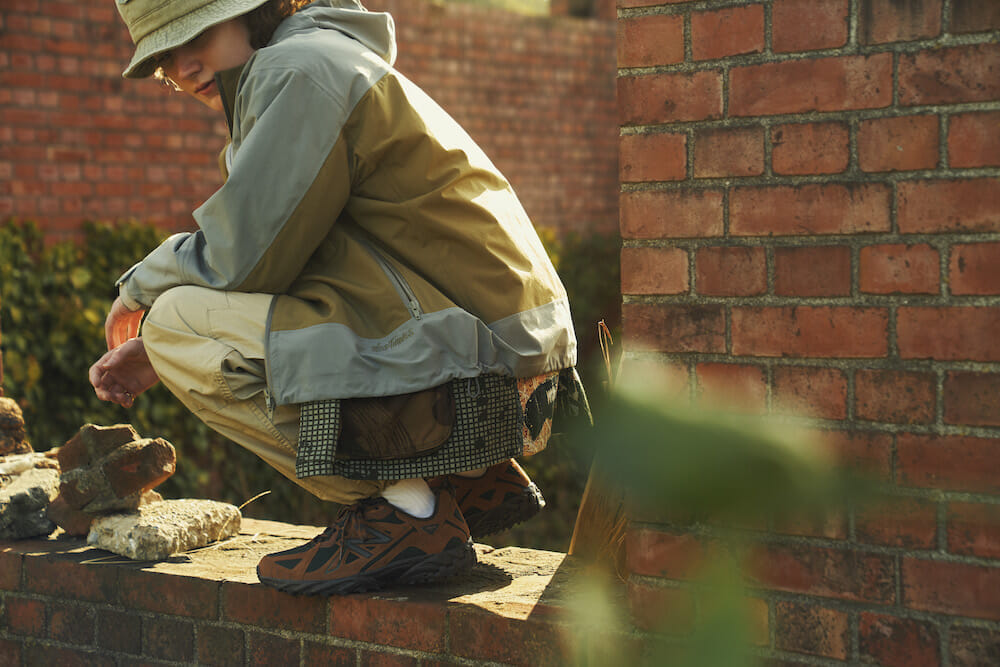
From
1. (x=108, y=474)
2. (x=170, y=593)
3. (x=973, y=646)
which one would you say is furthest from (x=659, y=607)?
(x=108, y=474)

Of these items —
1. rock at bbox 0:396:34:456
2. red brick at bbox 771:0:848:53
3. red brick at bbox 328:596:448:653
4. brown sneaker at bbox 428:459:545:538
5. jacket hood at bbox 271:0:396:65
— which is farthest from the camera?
rock at bbox 0:396:34:456

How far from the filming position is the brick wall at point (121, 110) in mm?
5008

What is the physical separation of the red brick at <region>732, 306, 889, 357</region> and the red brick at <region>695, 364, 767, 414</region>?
3 cm

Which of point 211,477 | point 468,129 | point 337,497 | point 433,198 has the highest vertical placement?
point 468,129

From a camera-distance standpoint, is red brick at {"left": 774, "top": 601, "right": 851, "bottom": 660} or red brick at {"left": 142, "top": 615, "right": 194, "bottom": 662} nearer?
red brick at {"left": 774, "top": 601, "right": 851, "bottom": 660}

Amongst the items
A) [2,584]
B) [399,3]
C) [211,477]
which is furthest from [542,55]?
[2,584]

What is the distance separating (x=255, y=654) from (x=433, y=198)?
3.35 feet

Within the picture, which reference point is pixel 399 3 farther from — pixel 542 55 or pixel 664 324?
pixel 664 324

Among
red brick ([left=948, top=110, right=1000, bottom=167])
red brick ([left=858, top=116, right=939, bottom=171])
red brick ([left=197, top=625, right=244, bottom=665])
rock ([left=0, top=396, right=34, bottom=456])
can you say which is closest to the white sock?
red brick ([left=197, top=625, right=244, bottom=665])

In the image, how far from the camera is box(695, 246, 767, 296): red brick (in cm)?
167

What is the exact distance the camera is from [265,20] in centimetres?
219

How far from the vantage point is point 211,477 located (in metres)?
5.00

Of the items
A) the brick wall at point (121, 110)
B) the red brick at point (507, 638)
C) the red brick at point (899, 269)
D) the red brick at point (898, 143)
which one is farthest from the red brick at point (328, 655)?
the brick wall at point (121, 110)

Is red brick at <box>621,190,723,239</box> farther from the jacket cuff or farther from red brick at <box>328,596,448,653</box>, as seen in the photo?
the jacket cuff
